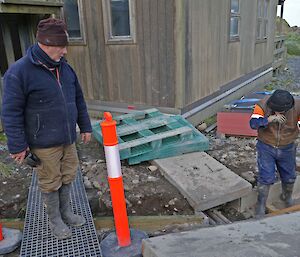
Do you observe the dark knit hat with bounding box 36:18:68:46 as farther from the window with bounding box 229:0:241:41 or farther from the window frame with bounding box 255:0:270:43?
the window frame with bounding box 255:0:270:43

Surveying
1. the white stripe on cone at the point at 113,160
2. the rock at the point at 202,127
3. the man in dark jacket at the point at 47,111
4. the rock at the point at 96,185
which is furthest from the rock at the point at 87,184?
the rock at the point at 202,127

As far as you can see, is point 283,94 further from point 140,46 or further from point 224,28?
point 224,28

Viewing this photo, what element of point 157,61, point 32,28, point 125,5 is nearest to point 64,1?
point 32,28

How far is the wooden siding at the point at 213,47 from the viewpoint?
5777 millimetres

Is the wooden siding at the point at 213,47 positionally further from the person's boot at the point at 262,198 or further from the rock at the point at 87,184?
the rock at the point at 87,184

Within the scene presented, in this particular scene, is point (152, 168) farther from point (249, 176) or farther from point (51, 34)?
point (51, 34)

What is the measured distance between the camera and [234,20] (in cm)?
789

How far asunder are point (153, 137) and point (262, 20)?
7705 mm

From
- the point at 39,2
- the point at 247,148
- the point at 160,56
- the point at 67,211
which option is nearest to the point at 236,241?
the point at 67,211

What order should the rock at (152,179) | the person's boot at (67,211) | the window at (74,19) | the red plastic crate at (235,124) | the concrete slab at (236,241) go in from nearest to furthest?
the concrete slab at (236,241) < the person's boot at (67,211) < the rock at (152,179) < the red plastic crate at (235,124) < the window at (74,19)

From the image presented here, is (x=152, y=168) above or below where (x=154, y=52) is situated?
below

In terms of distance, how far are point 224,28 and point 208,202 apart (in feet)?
16.1

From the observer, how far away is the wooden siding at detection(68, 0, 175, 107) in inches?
214

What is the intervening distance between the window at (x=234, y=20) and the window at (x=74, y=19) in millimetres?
3633
